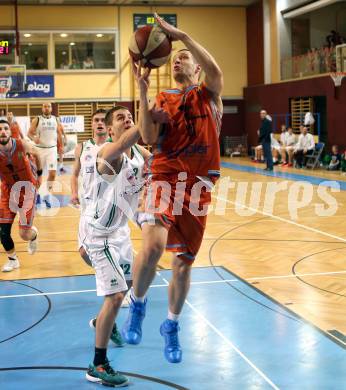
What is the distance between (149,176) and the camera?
4316 millimetres

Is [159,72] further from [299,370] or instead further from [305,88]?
[299,370]

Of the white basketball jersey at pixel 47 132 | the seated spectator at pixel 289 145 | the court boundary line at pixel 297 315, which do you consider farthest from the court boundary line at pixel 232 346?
the seated spectator at pixel 289 145

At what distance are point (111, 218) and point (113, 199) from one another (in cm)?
15

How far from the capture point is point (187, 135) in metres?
4.16

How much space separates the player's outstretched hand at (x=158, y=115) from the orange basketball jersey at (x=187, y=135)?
0.11 meters

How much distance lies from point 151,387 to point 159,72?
2394 cm

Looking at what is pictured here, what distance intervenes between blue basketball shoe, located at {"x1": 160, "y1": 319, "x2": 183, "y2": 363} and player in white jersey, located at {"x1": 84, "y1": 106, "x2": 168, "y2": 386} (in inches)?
14.5

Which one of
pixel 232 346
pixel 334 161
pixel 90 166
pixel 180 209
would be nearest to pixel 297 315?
pixel 232 346

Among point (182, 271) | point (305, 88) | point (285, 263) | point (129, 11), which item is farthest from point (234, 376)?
point (129, 11)

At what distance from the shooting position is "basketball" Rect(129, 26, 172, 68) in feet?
13.0

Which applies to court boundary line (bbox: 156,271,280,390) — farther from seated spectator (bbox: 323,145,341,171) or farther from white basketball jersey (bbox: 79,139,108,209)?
seated spectator (bbox: 323,145,341,171)

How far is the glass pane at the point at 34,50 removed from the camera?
27.3 metres

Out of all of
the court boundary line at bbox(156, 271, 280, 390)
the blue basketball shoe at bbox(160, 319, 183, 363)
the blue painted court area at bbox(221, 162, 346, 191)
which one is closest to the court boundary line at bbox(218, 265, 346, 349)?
the court boundary line at bbox(156, 271, 280, 390)

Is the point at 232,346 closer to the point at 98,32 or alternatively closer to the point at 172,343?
the point at 172,343
